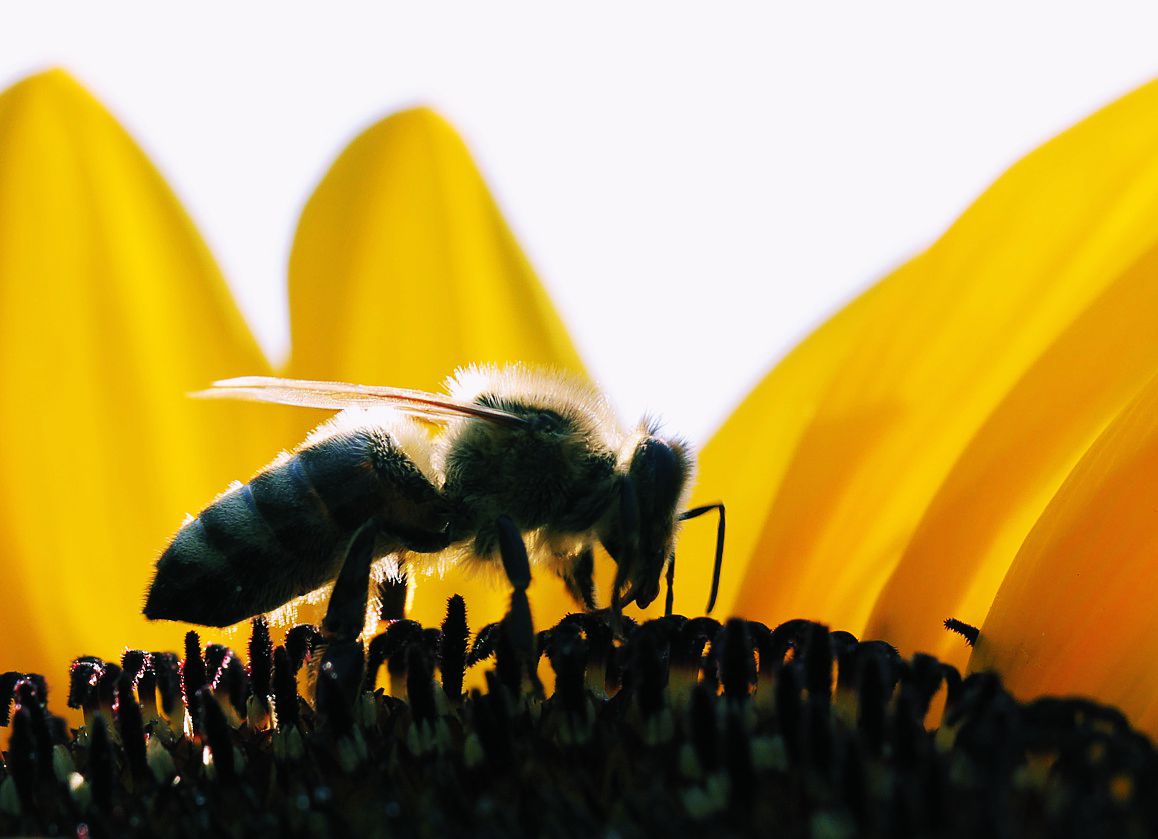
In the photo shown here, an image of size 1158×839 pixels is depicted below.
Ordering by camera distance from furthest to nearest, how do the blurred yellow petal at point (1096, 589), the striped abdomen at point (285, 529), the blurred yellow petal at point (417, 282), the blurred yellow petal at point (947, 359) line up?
the blurred yellow petal at point (417, 282) → the blurred yellow petal at point (947, 359) → the striped abdomen at point (285, 529) → the blurred yellow petal at point (1096, 589)

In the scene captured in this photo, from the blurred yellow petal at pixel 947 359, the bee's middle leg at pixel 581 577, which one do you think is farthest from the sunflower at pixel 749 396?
the bee's middle leg at pixel 581 577

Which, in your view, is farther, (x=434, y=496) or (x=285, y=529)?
(x=434, y=496)

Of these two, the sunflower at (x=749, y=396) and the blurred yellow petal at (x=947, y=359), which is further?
the blurred yellow petal at (x=947, y=359)

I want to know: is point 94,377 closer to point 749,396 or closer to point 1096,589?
point 749,396

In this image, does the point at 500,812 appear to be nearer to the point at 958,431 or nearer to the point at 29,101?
the point at 958,431

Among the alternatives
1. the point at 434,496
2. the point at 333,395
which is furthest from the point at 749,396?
the point at 333,395

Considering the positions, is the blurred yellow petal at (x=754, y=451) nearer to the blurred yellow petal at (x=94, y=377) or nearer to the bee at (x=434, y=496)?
the bee at (x=434, y=496)

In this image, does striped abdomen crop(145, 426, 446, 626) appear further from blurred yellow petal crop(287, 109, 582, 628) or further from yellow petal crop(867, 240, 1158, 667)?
yellow petal crop(867, 240, 1158, 667)
